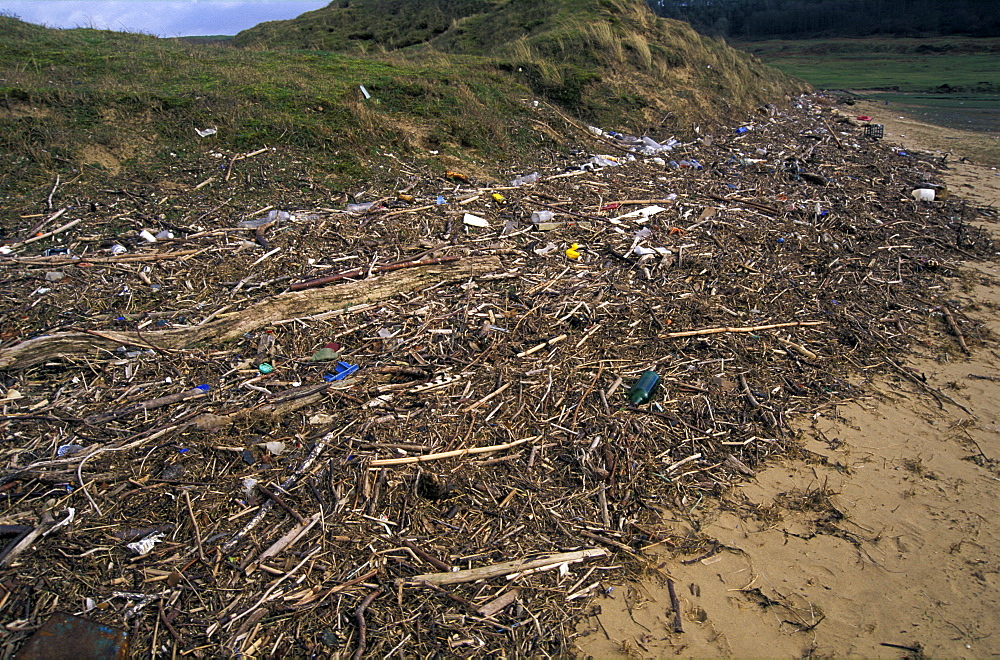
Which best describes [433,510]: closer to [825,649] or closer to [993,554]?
[825,649]

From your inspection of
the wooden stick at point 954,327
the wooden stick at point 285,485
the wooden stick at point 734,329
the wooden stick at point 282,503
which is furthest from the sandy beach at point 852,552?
the wooden stick at point 285,485

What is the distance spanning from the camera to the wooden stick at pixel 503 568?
2643mm

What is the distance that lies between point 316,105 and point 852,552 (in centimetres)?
772

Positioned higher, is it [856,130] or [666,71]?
[666,71]

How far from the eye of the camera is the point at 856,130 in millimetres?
14383

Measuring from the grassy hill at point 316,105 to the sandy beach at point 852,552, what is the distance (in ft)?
17.3

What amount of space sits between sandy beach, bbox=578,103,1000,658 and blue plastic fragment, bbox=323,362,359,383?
2085mm

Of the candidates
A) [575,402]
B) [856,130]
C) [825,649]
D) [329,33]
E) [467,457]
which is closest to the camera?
[825,649]

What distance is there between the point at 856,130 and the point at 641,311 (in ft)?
43.4

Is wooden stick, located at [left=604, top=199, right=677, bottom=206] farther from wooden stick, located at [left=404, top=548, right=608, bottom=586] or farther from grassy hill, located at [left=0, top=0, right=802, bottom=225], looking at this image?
wooden stick, located at [left=404, top=548, right=608, bottom=586]

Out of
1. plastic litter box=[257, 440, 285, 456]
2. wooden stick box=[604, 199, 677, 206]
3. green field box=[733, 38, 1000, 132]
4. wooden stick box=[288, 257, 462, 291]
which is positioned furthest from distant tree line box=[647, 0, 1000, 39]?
plastic litter box=[257, 440, 285, 456]

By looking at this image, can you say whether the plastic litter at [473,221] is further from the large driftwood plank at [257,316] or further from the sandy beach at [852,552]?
the sandy beach at [852,552]

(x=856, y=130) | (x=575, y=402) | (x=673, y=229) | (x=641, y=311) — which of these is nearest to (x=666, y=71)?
(x=856, y=130)

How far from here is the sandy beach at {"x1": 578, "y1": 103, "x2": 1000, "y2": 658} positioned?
2613mm
